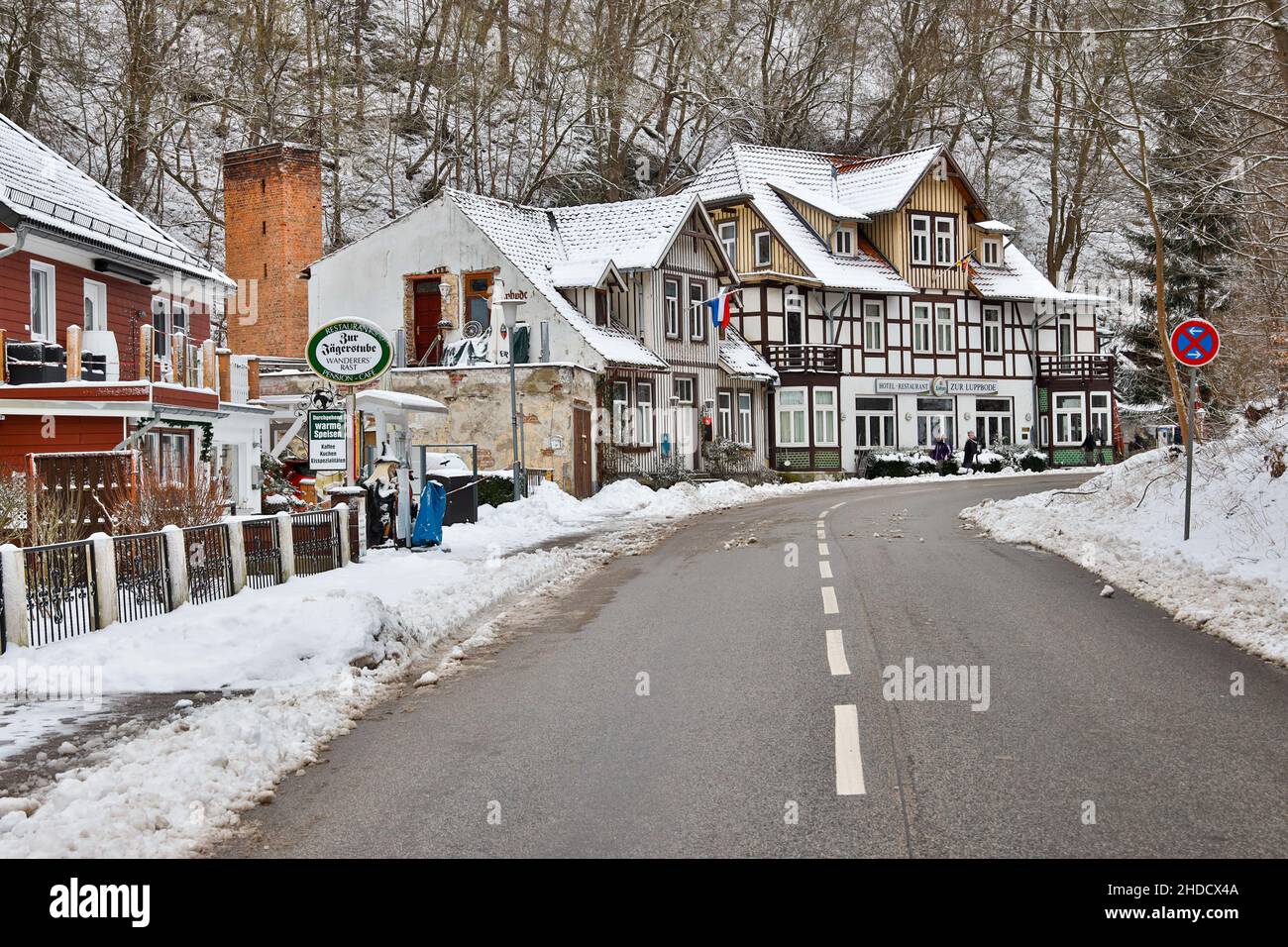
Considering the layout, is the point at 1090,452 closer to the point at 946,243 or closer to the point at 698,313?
the point at 946,243

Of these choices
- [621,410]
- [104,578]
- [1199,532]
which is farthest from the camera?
[621,410]

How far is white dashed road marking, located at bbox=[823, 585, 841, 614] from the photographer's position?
12.1 metres

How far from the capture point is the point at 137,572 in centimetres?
1195

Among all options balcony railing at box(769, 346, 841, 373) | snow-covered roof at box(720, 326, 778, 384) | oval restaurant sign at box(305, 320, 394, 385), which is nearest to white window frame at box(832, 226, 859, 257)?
balcony railing at box(769, 346, 841, 373)

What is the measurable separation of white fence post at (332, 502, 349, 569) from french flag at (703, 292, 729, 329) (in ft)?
93.8

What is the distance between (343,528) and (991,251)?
156 feet

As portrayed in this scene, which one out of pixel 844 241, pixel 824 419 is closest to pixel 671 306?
pixel 824 419

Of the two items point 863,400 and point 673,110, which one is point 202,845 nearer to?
point 863,400

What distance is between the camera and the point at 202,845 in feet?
18.2

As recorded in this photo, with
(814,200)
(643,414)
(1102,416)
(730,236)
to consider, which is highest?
(814,200)

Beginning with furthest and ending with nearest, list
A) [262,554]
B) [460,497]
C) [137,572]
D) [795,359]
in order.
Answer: [795,359], [460,497], [262,554], [137,572]

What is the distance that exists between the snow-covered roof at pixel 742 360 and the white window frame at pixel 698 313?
1.86m

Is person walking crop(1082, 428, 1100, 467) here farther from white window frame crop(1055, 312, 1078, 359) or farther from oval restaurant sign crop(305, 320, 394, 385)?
oval restaurant sign crop(305, 320, 394, 385)
